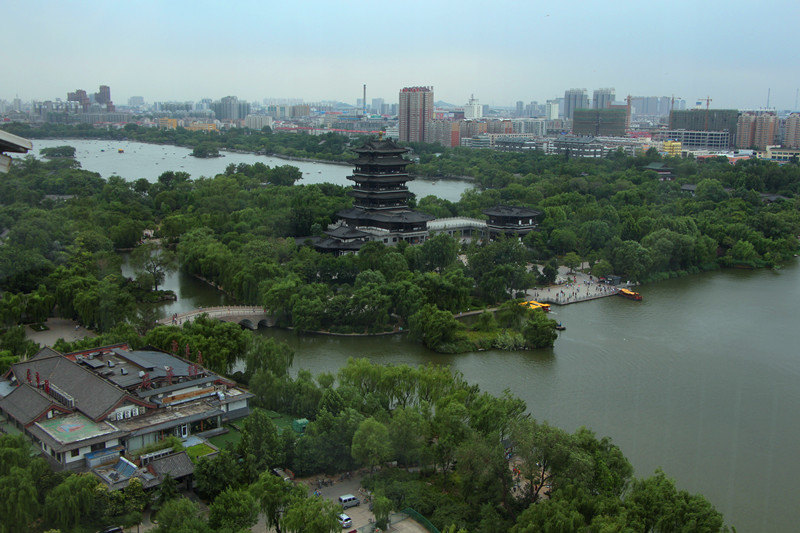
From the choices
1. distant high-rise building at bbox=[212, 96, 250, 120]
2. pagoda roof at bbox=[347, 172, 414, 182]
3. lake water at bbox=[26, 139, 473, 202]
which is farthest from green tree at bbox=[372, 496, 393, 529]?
distant high-rise building at bbox=[212, 96, 250, 120]

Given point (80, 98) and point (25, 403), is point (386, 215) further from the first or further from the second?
point (80, 98)

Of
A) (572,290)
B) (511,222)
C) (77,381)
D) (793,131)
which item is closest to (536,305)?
(572,290)

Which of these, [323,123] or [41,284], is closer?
[41,284]

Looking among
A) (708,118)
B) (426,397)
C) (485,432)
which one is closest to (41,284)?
(426,397)

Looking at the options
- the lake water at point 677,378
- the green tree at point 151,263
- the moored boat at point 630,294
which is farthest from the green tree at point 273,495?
the moored boat at point 630,294

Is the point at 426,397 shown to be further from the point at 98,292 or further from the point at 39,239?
the point at 39,239

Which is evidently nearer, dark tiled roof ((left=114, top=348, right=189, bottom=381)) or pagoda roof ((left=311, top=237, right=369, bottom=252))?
dark tiled roof ((left=114, top=348, right=189, bottom=381))

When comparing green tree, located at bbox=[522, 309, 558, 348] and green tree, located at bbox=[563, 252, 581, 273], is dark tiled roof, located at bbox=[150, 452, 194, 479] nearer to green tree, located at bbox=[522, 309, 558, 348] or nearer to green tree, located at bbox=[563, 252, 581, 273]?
green tree, located at bbox=[522, 309, 558, 348]
